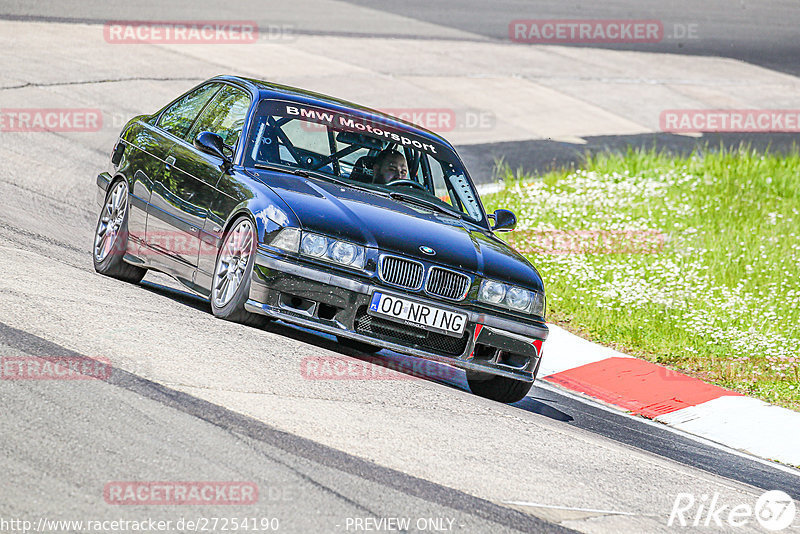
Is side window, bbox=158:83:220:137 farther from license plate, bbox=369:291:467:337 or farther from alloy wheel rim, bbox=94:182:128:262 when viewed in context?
license plate, bbox=369:291:467:337

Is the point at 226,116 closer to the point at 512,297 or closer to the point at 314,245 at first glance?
the point at 314,245

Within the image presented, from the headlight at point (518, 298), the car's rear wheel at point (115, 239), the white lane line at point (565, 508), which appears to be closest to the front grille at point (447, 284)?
the headlight at point (518, 298)

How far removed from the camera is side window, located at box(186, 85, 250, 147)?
810 cm

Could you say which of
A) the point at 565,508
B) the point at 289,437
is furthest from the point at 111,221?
the point at 565,508

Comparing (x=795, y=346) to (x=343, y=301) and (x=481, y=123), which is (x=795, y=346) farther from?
(x=481, y=123)

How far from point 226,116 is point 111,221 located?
124 centimetres

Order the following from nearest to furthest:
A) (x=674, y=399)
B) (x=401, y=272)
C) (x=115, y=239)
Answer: (x=401, y=272)
(x=115, y=239)
(x=674, y=399)

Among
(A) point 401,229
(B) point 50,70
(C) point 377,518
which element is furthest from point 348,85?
(C) point 377,518

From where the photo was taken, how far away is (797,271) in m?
12.0

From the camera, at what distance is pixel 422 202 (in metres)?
8.02

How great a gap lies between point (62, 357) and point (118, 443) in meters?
1.16

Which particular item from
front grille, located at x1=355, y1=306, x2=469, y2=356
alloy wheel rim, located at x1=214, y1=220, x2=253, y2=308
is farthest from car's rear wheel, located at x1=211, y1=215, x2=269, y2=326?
front grille, located at x1=355, y1=306, x2=469, y2=356

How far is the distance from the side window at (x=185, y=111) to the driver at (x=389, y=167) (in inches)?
59.2

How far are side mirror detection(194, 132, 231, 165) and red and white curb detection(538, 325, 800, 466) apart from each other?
121 inches
